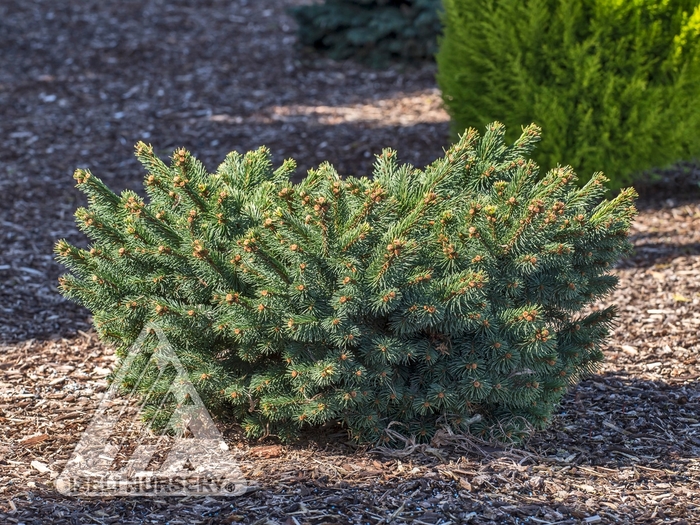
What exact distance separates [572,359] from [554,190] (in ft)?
2.14

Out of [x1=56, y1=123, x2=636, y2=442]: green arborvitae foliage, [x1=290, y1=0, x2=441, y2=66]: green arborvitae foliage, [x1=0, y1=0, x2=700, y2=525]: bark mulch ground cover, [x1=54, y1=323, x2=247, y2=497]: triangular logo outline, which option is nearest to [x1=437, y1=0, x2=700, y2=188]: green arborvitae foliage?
[x1=0, y1=0, x2=700, y2=525]: bark mulch ground cover

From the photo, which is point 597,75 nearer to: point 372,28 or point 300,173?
point 300,173

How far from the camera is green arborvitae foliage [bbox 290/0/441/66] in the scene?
30.5 ft

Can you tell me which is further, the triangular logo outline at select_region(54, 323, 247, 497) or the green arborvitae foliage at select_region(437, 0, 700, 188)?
the green arborvitae foliage at select_region(437, 0, 700, 188)

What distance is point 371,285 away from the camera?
292 centimetres

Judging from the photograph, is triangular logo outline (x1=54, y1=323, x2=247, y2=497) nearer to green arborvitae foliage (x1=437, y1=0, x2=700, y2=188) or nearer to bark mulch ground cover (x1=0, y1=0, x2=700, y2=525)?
bark mulch ground cover (x1=0, y1=0, x2=700, y2=525)

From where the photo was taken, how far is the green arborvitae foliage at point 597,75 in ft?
18.7

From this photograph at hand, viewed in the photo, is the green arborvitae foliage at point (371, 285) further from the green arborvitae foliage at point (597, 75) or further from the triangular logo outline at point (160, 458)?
the green arborvitae foliage at point (597, 75)

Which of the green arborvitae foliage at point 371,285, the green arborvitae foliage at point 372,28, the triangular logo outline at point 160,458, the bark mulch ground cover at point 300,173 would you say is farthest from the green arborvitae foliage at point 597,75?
the triangular logo outline at point 160,458

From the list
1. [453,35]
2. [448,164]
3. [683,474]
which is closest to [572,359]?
[683,474]

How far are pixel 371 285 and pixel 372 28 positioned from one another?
23.1 ft

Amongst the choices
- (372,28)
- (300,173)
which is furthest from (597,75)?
(372,28)

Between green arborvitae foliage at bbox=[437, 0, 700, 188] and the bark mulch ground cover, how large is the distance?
0.64 meters

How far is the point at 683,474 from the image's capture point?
3.15 m
